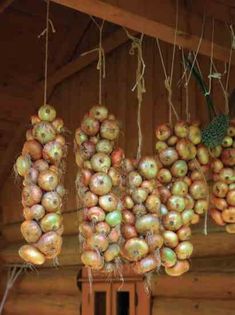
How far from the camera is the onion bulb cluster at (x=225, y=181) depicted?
265 cm

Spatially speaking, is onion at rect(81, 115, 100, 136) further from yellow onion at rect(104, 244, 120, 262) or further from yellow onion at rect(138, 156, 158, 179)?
yellow onion at rect(104, 244, 120, 262)

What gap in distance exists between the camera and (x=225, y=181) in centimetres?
267

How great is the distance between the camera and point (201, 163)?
2.71 meters

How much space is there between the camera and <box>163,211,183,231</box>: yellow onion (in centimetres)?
248

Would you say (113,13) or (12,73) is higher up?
(12,73)

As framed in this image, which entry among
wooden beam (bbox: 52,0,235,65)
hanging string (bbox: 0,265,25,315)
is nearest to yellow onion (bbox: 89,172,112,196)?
wooden beam (bbox: 52,0,235,65)

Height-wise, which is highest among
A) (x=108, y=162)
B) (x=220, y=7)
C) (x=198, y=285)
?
(x=220, y=7)

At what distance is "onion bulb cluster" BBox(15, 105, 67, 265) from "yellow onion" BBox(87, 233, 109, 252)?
0.12 m

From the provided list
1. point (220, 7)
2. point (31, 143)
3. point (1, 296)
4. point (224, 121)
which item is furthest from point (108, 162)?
point (1, 296)

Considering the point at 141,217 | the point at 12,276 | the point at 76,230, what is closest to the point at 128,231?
the point at 141,217

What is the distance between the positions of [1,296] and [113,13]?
426cm

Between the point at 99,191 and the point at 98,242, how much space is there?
197 millimetres

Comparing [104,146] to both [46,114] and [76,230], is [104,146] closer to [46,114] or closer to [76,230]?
[46,114]

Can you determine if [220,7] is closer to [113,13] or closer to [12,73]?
[113,13]
